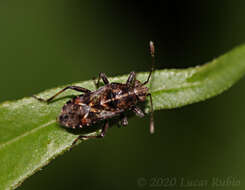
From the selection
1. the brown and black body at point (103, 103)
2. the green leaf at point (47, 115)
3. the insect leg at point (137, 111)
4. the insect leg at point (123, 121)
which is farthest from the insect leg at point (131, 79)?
the green leaf at point (47, 115)

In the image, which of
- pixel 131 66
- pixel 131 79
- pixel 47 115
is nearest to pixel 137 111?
pixel 131 79

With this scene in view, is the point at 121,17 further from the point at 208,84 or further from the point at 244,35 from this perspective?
the point at 208,84

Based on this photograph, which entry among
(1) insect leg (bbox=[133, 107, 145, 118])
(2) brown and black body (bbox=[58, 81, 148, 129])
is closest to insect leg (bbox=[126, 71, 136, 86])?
(2) brown and black body (bbox=[58, 81, 148, 129])

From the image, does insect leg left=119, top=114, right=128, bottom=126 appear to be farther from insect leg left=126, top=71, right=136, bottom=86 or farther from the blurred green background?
the blurred green background

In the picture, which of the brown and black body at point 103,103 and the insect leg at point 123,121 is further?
the insect leg at point 123,121

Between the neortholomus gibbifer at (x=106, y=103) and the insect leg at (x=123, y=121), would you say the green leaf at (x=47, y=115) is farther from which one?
the insect leg at (x=123, y=121)

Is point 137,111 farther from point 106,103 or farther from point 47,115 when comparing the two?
point 47,115
